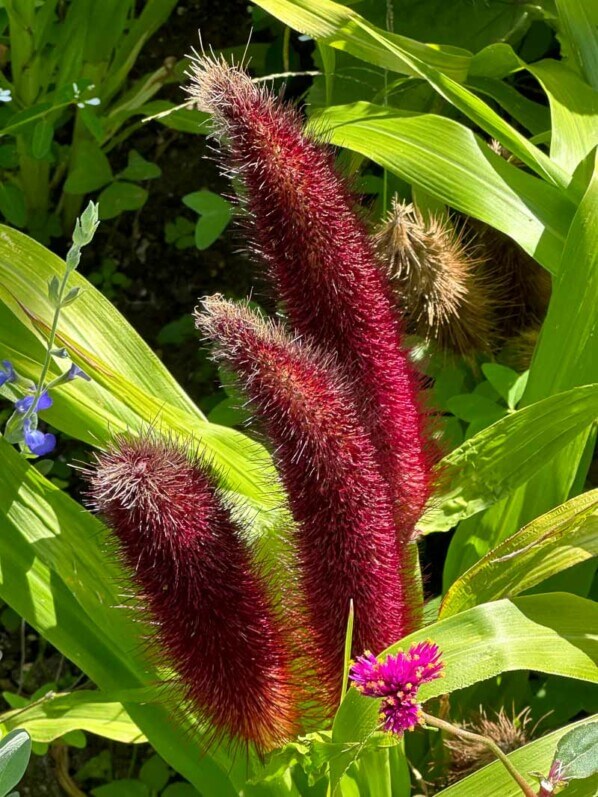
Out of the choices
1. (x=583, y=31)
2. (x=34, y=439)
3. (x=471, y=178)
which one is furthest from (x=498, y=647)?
(x=583, y=31)

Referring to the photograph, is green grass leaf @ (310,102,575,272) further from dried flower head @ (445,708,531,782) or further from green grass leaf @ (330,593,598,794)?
dried flower head @ (445,708,531,782)

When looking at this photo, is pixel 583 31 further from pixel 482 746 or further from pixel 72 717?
pixel 72 717

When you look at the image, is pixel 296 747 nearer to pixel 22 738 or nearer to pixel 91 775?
pixel 22 738

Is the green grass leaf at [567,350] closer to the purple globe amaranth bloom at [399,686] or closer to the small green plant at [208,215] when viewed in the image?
the purple globe amaranth bloom at [399,686]

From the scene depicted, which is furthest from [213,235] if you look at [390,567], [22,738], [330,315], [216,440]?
[22,738]

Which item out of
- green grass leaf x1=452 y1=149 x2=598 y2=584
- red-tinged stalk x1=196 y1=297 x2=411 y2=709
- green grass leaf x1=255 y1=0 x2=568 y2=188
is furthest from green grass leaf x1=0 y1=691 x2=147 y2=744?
green grass leaf x1=255 y1=0 x2=568 y2=188

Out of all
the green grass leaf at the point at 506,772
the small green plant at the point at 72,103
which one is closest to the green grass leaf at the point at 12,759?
the green grass leaf at the point at 506,772
